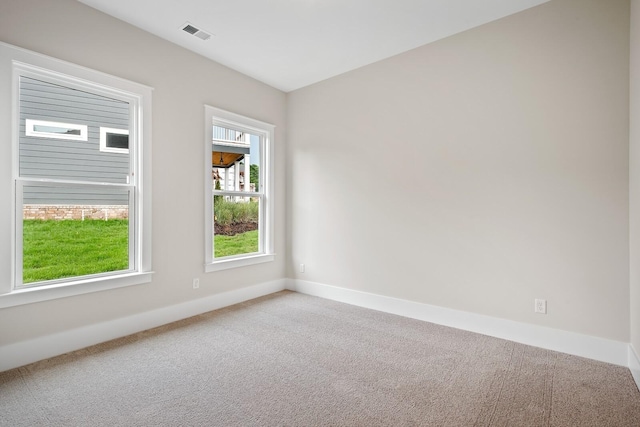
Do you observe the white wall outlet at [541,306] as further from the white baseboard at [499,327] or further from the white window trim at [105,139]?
the white window trim at [105,139]

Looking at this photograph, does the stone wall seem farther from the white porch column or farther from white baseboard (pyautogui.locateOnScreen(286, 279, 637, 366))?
white baseboard (pyautogui.locateOnScreen(286, 279, 637, 366))

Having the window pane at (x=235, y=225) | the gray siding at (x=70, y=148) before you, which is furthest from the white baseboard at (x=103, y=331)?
the gray siding at (x=70, y=148)

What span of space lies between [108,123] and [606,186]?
4290 mm

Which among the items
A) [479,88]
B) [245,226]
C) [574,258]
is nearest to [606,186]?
[574,258]

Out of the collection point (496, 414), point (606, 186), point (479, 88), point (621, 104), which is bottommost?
point (496, 414)

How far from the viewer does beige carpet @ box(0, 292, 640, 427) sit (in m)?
1.77

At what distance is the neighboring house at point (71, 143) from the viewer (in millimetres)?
2473

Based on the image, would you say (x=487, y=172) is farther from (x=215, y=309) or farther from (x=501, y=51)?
(x=215, y=309)

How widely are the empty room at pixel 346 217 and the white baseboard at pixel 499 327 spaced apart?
17 mm

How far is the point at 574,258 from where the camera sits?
2.54 m

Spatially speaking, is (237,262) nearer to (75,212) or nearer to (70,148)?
(75,212)

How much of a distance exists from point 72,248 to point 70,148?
0.87m

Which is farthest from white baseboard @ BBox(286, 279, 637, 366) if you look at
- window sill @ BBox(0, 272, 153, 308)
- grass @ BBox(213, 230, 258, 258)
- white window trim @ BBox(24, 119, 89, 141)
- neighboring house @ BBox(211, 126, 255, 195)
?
white window trim @ BBox(24, 119, 89, 141)

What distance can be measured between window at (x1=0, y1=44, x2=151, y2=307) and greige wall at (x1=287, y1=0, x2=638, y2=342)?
7.30ft
